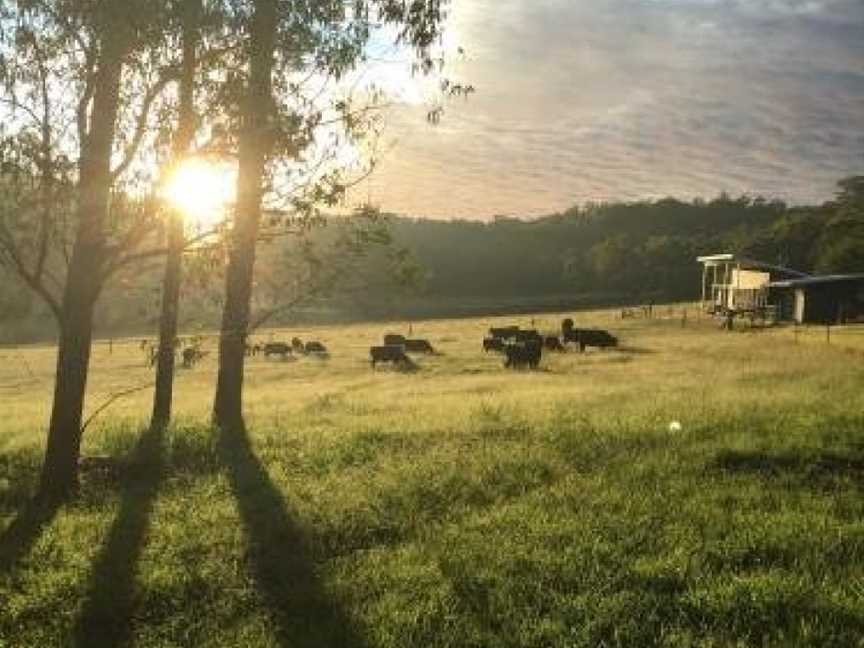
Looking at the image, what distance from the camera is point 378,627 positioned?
9.09 meters

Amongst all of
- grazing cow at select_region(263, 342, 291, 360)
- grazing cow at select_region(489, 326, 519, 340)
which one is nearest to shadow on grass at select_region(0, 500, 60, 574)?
grazing cow at select_region(263, 342, 291, 360)

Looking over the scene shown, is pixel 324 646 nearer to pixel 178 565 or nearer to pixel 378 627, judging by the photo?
pixel 378 627

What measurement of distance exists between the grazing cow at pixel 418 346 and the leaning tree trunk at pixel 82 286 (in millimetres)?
42443

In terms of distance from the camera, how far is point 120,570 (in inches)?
434

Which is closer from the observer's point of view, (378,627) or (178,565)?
(378,627)

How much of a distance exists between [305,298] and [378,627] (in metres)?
11.4

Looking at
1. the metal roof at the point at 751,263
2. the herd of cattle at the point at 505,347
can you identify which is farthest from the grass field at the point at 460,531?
the metal roof at the point at 751,263

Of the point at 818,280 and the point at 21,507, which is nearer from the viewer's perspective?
the point at 21,507

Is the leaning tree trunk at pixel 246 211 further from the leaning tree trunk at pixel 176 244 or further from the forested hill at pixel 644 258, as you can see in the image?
the forested hill at pixel 644 258

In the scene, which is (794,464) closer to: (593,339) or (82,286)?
(82,286)

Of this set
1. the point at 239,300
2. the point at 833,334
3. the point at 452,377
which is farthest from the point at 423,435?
the point at 833,334

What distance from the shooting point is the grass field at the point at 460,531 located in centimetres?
920

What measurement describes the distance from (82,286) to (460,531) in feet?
21.6

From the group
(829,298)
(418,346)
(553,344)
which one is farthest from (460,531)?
(829,298)
